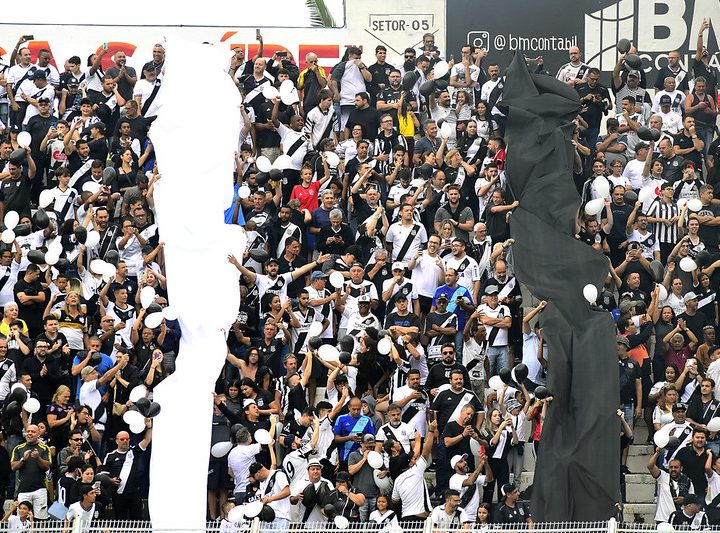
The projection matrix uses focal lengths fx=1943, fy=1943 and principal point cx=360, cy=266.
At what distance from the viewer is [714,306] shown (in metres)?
19.4

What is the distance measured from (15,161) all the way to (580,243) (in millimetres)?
6070

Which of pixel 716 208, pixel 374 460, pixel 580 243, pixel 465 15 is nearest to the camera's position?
pixel 374 460

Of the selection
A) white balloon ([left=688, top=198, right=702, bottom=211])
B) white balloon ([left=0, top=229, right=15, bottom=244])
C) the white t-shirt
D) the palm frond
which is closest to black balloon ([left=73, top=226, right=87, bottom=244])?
white balloon ([left=0, top=229, right=15, bottom=244])

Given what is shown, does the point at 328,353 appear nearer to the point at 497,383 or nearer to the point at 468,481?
the point at 497,383

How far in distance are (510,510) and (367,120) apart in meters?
5.88

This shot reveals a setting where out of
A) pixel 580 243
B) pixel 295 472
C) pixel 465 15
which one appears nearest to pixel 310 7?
pixel 465 15

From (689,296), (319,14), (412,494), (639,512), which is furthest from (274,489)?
(319,14)

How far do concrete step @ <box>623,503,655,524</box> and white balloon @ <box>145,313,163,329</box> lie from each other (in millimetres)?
4725

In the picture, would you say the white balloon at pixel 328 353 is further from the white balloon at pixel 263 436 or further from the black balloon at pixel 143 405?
the black balloon at pixel 143 405

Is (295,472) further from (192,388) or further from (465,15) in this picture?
(465,15)

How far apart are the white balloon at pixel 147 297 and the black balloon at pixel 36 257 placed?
1187mm

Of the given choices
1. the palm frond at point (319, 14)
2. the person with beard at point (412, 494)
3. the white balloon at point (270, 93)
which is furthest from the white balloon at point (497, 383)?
the palm frond at point (319, 14)

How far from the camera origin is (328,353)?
18344mm

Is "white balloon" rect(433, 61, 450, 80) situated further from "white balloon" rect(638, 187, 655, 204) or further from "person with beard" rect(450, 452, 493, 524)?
"person with beard" rect(450, 452, 493, 524)
